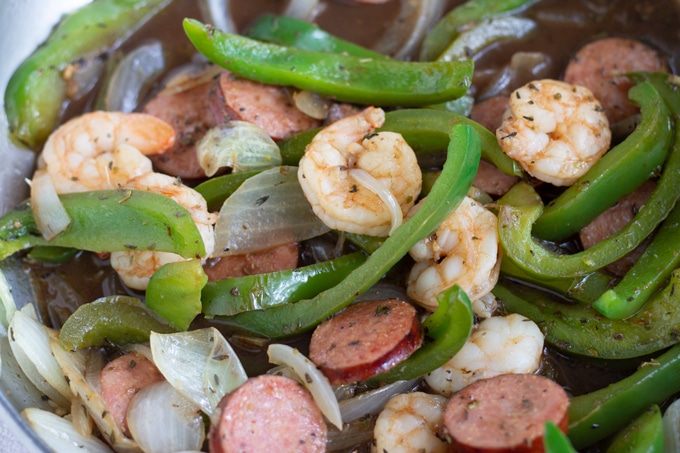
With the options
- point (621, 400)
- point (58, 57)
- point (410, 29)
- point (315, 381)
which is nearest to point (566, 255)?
point (621, 400)

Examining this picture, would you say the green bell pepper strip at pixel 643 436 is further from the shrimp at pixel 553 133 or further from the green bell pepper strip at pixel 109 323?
the green bell pepper strip at pixel 109 323

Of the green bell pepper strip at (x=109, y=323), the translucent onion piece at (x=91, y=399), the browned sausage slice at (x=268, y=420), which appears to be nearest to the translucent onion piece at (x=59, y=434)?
the translucent onion piece at (x=91, y=399)

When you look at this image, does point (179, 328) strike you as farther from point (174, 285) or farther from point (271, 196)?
point (271, 196)

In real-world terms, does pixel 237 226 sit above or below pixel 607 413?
above

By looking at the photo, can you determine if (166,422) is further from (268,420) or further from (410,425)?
(410,425)

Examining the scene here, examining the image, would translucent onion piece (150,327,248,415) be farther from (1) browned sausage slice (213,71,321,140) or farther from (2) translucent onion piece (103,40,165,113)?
(2) translucent onion piece (103,40,165,113)

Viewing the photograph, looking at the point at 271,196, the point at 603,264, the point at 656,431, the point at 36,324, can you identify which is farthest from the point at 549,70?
the point at 36,324
